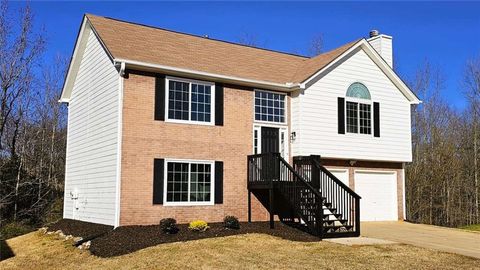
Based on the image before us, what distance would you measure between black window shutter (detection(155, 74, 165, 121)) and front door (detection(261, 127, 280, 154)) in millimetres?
4050

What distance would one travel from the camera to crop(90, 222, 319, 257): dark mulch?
12.8 m

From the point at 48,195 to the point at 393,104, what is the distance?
65.6 feet

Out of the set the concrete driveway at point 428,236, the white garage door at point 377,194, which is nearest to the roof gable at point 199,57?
the white garage door at point 377,194

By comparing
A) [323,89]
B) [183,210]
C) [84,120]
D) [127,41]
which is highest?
[127,41]

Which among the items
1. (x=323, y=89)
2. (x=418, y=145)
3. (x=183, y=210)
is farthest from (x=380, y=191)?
(x=418, y=145)

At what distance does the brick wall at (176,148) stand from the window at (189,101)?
324 millimetres

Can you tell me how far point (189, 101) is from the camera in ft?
53.7

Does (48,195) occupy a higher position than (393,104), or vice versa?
(393,104)

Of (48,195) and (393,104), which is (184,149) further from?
(48,195)

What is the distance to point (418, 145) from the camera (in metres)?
35.1

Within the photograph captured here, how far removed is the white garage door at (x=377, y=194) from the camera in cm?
1992

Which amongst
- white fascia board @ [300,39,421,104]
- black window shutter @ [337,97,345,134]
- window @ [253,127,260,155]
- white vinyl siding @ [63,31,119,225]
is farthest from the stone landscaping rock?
black window shutter @ [337,97,345,134]

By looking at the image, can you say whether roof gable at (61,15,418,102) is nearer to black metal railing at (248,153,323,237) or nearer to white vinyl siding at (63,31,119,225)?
white vinyl siding at (63,31,119,225)

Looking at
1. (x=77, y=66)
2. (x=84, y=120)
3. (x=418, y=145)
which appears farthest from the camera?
(x=418, y=145)
